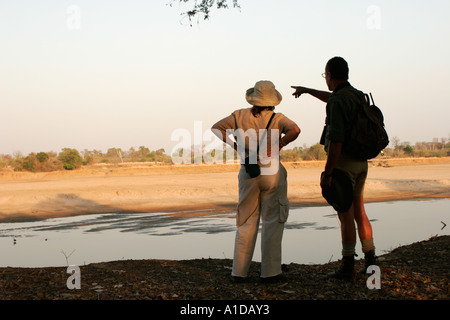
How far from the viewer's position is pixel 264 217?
19.3ft

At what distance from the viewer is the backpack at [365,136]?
219 inches

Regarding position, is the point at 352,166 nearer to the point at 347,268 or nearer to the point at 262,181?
the point at 262,181

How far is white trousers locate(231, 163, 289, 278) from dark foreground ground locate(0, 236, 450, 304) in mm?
227

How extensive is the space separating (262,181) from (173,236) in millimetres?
7593

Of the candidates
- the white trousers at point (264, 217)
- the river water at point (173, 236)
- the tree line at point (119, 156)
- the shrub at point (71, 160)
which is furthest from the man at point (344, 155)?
the shrub at point (71, 160)

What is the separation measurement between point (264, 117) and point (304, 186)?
2091 centimetres

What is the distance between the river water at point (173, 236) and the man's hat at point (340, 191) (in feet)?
13.4

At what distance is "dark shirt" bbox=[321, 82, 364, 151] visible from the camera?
215 inches

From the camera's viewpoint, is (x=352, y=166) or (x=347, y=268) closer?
(x=352, y=166)

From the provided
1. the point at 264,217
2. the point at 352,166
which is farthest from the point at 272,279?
the point at 352,166

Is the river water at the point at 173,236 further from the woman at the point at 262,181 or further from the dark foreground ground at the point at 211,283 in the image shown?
the woman at the point at 262,181

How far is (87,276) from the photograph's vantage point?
6230mm

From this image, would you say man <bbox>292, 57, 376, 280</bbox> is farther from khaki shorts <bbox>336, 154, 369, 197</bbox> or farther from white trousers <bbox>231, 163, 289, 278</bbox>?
white trousers <bbox>231, 163, 289, 278</bbox>

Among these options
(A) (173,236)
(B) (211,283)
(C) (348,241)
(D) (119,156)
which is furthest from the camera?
(D) (119,156)
